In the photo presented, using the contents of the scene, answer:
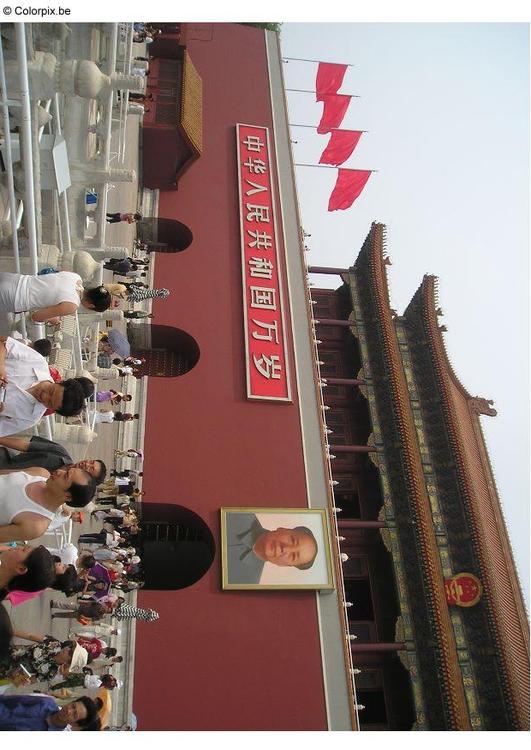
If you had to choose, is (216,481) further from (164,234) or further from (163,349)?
(164,234)

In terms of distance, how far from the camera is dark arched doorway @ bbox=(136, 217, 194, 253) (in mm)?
11953

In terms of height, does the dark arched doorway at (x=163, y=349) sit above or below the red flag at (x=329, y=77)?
below

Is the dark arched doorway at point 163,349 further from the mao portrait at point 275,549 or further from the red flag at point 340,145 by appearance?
the red flag at point 340,145

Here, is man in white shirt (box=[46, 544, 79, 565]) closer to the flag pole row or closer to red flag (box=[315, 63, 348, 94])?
the flag pole row

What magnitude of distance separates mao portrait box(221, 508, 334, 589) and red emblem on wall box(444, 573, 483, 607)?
8.51ft

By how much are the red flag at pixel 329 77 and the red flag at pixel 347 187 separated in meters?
2.21

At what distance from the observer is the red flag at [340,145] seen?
13148 mm

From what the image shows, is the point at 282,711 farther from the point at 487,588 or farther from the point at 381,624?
the point at 487,588

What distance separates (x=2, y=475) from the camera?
139 inches

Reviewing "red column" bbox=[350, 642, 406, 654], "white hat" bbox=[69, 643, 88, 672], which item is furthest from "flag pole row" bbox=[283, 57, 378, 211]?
"white hat" bbox=[69, 643, 88, 672]

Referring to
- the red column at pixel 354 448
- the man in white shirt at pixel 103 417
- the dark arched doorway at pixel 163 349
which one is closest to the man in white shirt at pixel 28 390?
the man in white shirt at pixel 103 417

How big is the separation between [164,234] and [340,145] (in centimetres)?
437

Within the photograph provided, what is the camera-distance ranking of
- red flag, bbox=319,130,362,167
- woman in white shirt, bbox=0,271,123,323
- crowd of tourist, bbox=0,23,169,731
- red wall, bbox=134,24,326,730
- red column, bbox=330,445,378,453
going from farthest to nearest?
1. red flag, bbox=319,130,362,167
2. red column, bbox=330,445,378,453
3. red wall, bbox=134,24,326,730
4. woman in white shirt, bbox=0,271,123,323
5. crowd of tourist, bbox=0,23,169,731

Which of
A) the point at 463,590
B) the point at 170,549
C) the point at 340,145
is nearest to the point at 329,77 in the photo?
the point at 340,145
